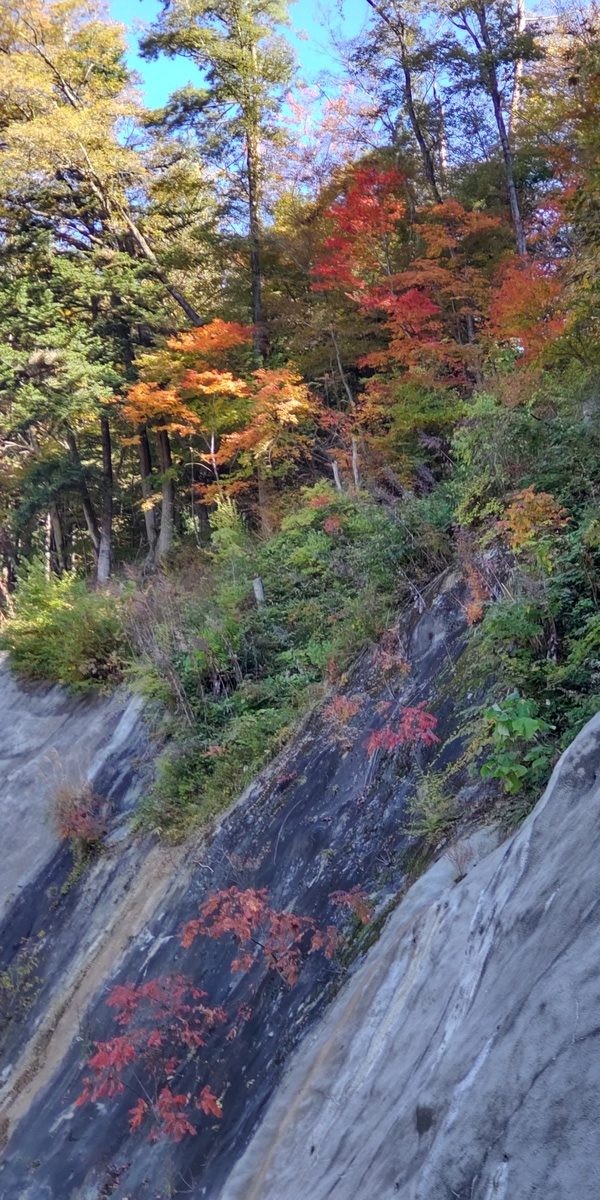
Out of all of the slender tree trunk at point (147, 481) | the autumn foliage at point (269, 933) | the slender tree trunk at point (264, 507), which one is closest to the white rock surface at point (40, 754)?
the slender tree trunk at point (264, 507)

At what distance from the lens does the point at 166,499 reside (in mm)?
22500

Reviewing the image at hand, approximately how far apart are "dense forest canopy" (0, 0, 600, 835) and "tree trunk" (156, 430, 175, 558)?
0.07 m

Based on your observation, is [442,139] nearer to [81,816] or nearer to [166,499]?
[166,499]

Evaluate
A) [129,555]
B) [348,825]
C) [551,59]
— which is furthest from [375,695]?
[129,555]

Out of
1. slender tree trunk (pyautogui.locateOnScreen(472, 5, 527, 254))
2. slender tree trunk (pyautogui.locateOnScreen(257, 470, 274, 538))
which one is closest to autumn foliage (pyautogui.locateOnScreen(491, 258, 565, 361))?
slender tree trunk (pyautogui.locateOnScreen(472, 5, 527, 254))

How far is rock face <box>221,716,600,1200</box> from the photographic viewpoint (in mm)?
2457

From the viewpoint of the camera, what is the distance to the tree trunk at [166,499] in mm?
22219

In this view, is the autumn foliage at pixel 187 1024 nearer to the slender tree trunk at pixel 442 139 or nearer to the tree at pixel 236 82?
the tree at pixel 236 82

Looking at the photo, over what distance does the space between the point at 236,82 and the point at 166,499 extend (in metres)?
10.7

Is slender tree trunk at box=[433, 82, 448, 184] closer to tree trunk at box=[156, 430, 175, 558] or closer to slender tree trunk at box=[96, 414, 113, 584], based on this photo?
tree trunk at box=[156, 430, 175, 558]

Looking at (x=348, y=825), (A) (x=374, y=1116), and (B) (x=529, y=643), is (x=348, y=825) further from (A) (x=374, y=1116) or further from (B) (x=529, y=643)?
(A) (x=374, y=1116)

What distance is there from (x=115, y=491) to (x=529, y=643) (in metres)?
22.3

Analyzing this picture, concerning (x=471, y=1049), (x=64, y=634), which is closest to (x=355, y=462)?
(x=64, y=634)

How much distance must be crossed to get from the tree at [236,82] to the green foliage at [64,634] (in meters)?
8.35
